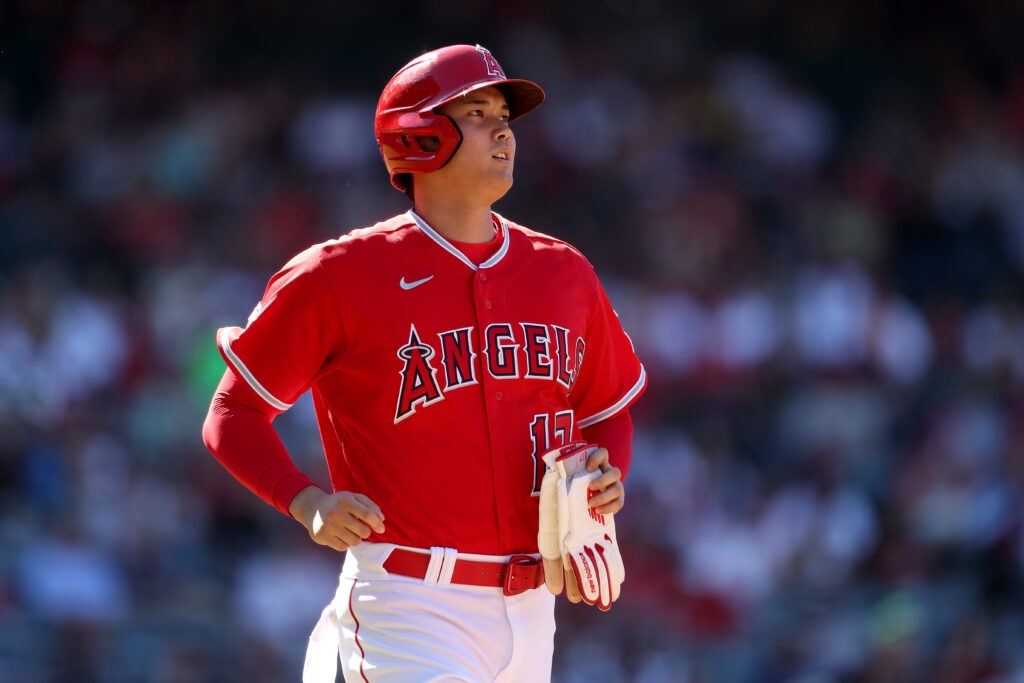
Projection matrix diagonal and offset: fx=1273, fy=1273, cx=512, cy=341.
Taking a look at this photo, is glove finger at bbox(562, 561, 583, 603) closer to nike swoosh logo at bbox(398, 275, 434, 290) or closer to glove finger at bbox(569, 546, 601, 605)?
glove finger at bbox(569, 546, 601, 605)

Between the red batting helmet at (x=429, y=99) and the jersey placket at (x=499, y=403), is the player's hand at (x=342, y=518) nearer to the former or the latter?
the jersey placket at (x=499, y=403)

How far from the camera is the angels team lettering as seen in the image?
8.27ft

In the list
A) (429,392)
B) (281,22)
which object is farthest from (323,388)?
(281,22)

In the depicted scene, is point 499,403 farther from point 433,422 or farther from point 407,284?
point 407,284

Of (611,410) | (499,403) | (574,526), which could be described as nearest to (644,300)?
(611,410)

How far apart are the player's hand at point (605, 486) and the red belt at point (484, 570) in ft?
0.61

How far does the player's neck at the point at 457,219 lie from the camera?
8.94 ft

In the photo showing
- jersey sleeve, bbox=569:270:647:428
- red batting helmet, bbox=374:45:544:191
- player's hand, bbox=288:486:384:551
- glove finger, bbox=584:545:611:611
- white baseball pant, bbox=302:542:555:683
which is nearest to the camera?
player's hand, bbox=288:486:384:551

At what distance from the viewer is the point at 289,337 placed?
2.49 metres

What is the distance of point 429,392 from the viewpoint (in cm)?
252

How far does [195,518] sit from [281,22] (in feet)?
11.9

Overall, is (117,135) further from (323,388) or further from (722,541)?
(323,388)

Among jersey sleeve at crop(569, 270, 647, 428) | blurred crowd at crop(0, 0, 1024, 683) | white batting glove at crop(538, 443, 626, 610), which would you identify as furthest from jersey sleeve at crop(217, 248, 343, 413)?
blurred crowd at crop(0, 0, 1024, 683)

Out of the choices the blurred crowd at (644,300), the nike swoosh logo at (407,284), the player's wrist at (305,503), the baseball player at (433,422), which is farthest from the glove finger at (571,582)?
the blurred crowd at (644,300)
